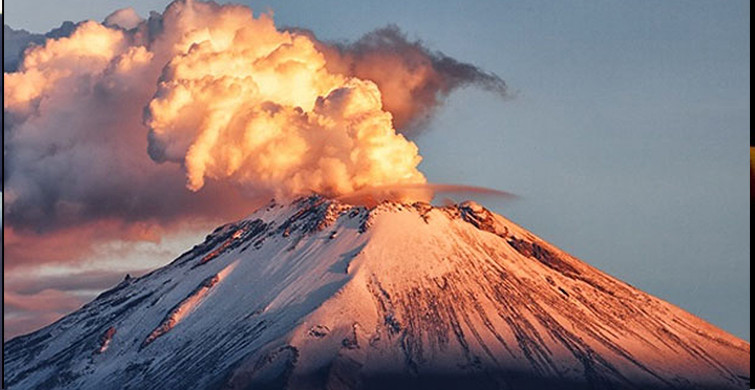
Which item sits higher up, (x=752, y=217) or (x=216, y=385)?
(x=216, y=385)

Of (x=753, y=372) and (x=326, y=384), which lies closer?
(x=753, y=372)

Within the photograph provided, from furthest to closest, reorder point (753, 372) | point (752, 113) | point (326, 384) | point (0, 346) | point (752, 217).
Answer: point (326, 384), point (0, 346), point (753, 372), point (752, 113), point (752, 217)

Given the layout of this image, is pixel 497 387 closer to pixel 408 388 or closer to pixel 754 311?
pixel 408 388

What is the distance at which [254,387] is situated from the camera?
199 meters

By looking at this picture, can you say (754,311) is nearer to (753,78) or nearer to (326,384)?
(753,78)

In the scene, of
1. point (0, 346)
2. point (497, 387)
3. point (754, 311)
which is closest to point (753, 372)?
point (754, 311)

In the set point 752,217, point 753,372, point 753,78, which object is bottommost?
point 753,372

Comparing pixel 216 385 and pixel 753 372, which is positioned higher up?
pixel 216 385

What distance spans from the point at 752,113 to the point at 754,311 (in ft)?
21.3

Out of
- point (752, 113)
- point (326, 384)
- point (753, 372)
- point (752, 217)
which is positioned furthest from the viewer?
point (326, 384)

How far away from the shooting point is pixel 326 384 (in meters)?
198

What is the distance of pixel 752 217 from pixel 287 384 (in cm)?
14865

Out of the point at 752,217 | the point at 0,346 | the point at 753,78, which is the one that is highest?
the point at 0,346

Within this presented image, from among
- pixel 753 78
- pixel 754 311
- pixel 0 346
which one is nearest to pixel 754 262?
pixel 754 311
